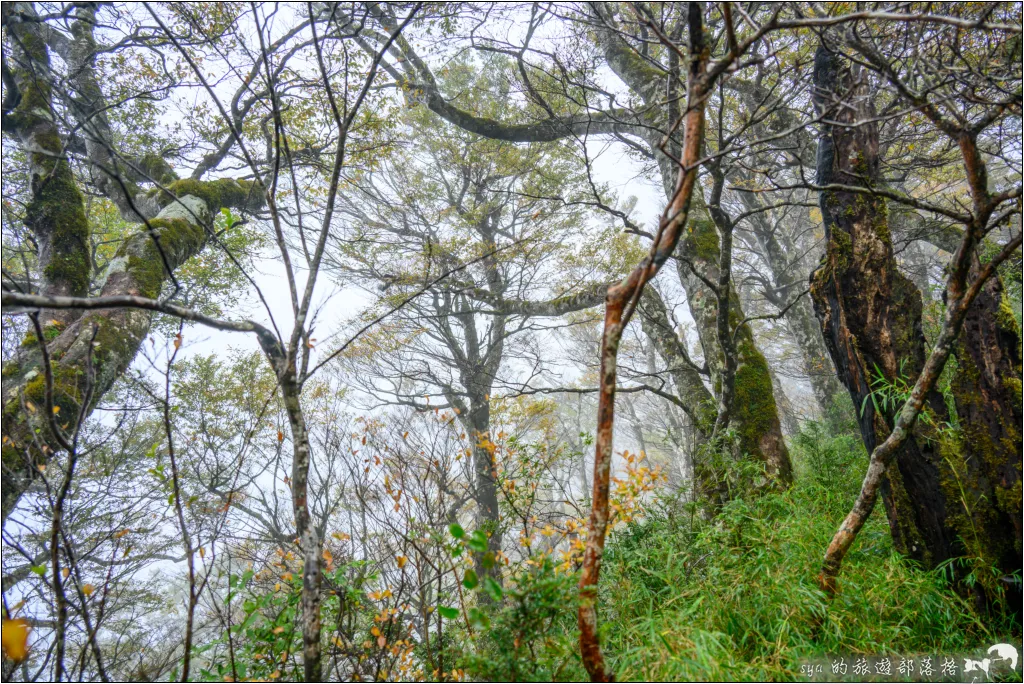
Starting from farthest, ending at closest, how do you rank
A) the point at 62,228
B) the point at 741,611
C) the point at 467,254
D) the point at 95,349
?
the point at 467,254
the point at 62,228
the point at 95,349
the point at 741,611

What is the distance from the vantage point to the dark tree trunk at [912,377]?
2.06 meters

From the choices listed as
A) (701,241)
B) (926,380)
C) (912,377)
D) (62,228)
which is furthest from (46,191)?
(912,377)

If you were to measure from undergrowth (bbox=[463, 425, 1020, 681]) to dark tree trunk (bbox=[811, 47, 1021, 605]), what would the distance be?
0.23 m

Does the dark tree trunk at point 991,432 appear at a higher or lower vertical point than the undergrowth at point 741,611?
higher

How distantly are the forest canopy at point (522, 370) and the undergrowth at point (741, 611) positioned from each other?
2cm

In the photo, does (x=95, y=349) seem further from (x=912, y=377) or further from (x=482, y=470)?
(x=912, y=377)

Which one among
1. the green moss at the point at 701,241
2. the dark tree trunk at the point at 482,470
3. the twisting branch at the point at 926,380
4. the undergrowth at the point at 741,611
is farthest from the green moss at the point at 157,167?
the twisting branch at the point at 926,380

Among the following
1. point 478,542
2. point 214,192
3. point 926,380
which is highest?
point 214,192

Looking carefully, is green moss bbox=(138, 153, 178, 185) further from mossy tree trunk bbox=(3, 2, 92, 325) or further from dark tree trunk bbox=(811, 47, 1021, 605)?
dark tree trunk bbox=(811, 47, 1021, 605)

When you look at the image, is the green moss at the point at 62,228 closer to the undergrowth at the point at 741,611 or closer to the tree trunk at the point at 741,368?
the undergrowth at the point at 741,611

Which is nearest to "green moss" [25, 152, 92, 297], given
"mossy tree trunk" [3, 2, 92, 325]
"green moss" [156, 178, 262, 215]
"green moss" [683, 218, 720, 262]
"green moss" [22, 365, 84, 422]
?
"mossy tree trunk" [3, 2, 92, 325]

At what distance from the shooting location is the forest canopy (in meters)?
1.73

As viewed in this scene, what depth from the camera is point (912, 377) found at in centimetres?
226

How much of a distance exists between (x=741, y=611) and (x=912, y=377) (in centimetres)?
135
